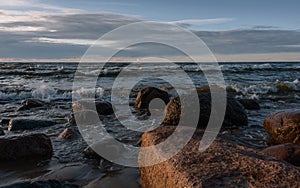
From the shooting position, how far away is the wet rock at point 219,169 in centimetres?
238

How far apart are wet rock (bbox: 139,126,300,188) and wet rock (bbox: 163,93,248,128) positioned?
10.3 ft

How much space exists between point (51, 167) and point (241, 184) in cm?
271

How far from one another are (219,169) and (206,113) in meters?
4.02

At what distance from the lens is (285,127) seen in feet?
18.1

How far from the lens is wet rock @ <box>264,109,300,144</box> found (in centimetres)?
538

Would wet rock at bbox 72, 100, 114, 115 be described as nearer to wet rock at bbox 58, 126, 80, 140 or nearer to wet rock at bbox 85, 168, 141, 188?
wet rock at bbox 58, 126, 80, 140

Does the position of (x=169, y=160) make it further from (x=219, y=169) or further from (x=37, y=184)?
(x=37, y=184)

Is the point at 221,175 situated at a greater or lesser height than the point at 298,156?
greater

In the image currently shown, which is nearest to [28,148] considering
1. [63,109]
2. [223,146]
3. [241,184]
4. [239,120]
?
[223,146]

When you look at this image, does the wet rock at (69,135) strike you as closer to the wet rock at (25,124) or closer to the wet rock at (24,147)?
the wet rock at (24,147)

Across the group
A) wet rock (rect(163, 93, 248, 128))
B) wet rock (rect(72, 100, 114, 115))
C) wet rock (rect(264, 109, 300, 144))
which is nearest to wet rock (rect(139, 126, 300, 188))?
wet rock (rect(264, 109, 300, 144))

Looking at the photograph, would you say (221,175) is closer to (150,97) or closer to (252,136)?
(252,136)

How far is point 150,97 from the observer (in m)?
9.82

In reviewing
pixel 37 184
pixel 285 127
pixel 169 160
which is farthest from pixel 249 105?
pixel 37 184
